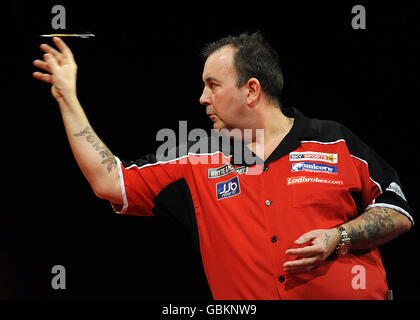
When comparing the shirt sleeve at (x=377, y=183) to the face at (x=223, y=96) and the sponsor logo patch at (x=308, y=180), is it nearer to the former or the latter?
the sponsor logo patch at (x=308, y=180)

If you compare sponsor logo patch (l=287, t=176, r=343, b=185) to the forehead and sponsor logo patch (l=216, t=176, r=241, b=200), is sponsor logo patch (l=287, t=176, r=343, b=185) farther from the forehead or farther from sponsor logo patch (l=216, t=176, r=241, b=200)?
the forehead

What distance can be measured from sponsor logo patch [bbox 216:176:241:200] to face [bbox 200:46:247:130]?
28cm

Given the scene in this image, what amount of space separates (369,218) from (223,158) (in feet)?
2.27

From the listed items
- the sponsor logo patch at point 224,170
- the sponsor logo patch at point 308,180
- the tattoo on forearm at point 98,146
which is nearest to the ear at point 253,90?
the sponsor logo patch at point 224,170

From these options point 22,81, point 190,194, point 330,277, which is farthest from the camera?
point 22,81

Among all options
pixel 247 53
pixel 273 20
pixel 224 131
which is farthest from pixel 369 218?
pixel 273 20

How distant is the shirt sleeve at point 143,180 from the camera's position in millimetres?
2068

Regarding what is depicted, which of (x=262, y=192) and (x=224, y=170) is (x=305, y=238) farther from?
(x=224, y=170)

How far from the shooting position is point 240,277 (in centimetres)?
198

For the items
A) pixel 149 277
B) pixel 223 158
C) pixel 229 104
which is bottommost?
pixel 149 277

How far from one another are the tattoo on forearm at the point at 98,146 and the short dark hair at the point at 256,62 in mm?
699

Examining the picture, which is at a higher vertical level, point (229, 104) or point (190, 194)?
point (229, 104)

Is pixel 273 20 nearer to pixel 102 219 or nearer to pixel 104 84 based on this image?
pixel 104 84

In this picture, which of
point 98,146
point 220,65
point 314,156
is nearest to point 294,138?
point 314,156
